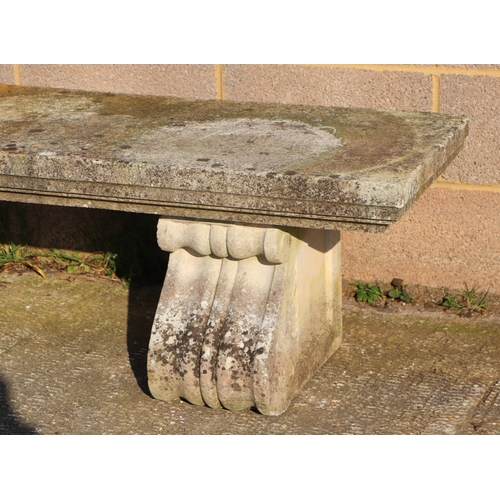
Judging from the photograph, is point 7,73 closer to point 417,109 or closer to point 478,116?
point 417,109

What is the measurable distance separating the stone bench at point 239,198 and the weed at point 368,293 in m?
0.63

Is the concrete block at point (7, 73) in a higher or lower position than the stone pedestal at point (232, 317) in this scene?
higher

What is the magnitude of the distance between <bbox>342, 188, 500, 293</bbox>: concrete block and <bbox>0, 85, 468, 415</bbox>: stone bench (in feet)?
1.98

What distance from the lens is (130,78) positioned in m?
4.49

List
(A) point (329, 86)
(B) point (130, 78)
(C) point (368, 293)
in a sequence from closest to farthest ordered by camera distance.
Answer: (A) point (329, 86)
(C) point (368, 293)
(B) point (130, 78)

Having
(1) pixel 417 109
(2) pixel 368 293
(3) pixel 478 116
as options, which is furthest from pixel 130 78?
(3) pixel 478 116

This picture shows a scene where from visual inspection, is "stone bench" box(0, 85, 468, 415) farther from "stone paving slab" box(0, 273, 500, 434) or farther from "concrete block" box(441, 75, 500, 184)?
"concrete block" box(441, 75, 500, 184)

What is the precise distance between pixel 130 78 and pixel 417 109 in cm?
134

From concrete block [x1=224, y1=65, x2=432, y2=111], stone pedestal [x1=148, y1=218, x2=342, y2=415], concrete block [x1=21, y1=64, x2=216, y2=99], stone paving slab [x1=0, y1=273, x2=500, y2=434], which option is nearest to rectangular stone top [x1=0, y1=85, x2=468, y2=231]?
stone pedestal [x1=148, y1=218, x2=342, y2=415]

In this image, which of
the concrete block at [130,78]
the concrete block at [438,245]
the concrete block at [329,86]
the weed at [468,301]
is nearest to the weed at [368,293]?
the concrete block at [438,245]

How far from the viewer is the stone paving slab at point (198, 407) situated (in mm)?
3303

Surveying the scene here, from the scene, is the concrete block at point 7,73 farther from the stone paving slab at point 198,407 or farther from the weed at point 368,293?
the weed at point 368,293

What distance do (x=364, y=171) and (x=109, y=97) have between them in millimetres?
1485

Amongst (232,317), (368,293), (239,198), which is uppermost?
(239,198)
